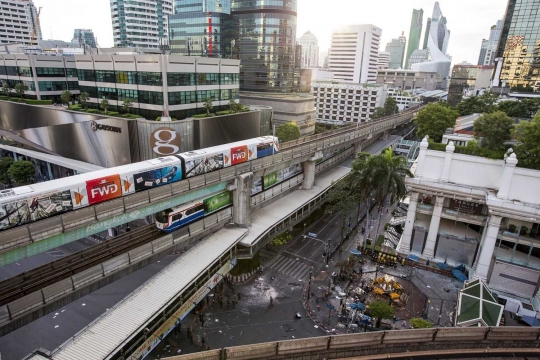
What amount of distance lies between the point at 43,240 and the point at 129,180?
7829mm

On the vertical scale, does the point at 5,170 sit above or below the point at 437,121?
below

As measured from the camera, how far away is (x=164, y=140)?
4503cm

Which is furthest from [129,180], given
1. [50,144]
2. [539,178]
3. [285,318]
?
[539,178]

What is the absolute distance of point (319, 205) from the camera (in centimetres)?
4816

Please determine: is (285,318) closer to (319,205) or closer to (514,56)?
(319,205)

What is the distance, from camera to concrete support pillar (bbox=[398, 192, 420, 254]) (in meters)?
37.9

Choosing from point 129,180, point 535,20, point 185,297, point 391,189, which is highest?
point 535,20

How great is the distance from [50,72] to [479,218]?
75.6 meters

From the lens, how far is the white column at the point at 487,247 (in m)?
32.5

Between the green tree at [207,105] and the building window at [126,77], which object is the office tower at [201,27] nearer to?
the green tree at [207,105]

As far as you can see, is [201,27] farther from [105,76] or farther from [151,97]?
[151,97]

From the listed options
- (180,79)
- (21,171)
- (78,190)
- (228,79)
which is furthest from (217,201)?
(21,171)

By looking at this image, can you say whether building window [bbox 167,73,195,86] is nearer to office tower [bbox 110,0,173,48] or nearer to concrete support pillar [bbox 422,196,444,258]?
concrete support pillar [bbox 422,196,444,258]

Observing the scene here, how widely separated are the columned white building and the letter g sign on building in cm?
3095
